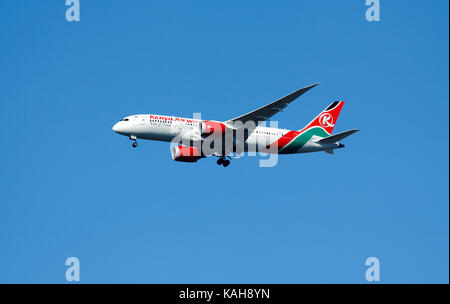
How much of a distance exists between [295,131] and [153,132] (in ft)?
40.3

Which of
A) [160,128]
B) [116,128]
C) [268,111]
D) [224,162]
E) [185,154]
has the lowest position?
[224,162]

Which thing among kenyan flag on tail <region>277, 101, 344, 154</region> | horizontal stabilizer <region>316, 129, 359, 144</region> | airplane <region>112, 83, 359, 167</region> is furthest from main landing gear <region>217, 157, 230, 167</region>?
horizontal stabilizer <region>316, 129, 359, 144</region>

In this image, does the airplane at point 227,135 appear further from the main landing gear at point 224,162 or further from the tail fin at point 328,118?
the tail fin at point 328,118

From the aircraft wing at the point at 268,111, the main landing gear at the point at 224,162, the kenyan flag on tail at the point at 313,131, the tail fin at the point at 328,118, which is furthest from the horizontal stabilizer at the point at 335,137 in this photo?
the main landing gear at the point at 224,162

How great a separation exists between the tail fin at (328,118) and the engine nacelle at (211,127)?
27.8 feet

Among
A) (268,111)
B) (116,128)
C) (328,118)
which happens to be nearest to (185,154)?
(116,128)

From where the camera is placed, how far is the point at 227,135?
49.0 m

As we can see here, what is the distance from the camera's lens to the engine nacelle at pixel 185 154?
53125 mm

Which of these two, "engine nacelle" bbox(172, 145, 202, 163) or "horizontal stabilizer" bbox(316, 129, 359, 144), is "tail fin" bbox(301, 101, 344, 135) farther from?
"engine nacelle" bbox(172, 145, 202, 163)

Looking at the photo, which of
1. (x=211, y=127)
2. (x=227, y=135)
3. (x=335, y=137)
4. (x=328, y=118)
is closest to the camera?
(x=211, y=127)

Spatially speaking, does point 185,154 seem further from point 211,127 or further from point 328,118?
point 328,118

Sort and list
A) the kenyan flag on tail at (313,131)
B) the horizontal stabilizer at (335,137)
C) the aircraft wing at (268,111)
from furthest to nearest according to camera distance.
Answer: the kenyan flag on tail at (313,131) → the horizontal stabilizer at (335,137) → the aircraft wing at (268,111)

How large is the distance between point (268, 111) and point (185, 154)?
9696 mm
